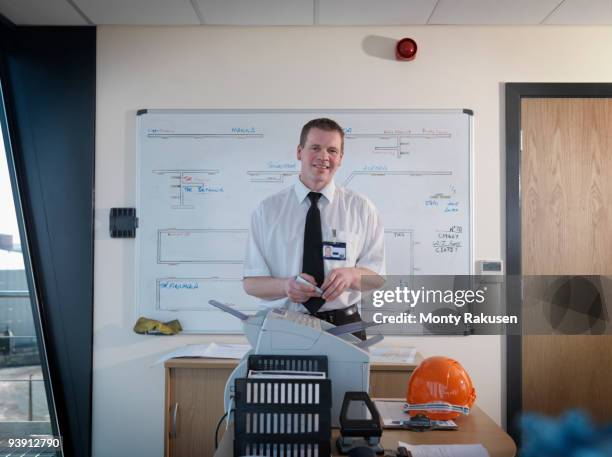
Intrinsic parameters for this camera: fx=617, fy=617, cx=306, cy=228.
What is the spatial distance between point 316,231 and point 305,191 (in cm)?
24

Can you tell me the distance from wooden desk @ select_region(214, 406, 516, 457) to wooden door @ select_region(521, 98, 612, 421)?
1.56m

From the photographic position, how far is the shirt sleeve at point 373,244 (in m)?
3.41

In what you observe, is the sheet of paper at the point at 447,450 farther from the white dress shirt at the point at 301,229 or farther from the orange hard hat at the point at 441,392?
the white dress shirt at the point at 301,229

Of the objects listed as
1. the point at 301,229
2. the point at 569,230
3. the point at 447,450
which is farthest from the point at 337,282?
the point at 447,450

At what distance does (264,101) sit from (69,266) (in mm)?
1419

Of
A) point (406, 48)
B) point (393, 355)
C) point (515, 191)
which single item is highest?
point (406, 48)

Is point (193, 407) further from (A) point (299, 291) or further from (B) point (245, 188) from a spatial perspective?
(B) point (245, 188)

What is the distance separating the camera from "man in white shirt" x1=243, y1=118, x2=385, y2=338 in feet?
11.0

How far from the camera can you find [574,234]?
3.40 meters

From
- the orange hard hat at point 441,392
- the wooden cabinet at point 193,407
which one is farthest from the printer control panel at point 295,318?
the wooden cabinet at point 193,407

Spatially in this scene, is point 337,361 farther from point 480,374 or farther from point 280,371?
point 480,374

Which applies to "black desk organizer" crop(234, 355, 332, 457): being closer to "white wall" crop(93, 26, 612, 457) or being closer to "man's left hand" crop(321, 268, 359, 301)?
"man's left hand" crop(321, 268, 359, 301)

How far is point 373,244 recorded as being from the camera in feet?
11.2

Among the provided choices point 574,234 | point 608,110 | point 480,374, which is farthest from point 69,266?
point 608,110
